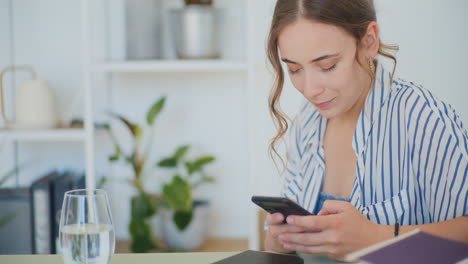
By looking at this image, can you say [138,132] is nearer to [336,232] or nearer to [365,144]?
[365,144]

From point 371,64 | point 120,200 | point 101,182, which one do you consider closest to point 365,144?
point 371,64

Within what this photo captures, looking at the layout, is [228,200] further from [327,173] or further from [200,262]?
[200,262]

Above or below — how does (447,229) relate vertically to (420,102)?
below

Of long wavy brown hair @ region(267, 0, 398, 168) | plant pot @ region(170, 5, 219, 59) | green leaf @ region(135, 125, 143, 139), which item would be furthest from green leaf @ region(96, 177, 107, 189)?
long wavy brown hair @ region(267, 0, 398, 168)

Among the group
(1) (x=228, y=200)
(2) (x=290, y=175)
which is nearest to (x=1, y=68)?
(1) (x=228, y=200)

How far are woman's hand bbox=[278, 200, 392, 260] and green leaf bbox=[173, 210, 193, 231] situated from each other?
1.10 m

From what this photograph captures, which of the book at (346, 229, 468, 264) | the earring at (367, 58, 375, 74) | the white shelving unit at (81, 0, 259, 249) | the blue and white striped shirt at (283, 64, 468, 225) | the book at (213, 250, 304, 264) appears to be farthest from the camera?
the white shelving unit at (81, 0, 259, 249)

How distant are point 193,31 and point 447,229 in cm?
132

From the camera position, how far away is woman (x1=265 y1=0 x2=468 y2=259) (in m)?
1.16

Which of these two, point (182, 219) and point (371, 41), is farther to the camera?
point (182, 219)

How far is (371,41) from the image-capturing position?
1.35 m

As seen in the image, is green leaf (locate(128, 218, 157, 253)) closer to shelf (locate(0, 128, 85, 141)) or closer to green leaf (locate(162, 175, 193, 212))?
green leaf (locate(162, 175, 193, 212))

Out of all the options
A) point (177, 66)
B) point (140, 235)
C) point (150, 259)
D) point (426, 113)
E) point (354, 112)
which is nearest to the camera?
point (150, 259)

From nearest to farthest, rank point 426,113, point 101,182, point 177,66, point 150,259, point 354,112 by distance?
point 150,259 → point 426,113 → point 354,112 → point 177,66 → point 101,182
